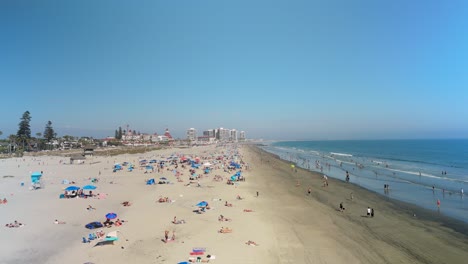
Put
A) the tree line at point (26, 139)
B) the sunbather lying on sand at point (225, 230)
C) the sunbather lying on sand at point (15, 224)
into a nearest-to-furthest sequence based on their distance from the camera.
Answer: the sunbather lying on sand at point (225, 230) < the sunbather lying on sand at point (15, 224) < the tree line at point (26, 139)

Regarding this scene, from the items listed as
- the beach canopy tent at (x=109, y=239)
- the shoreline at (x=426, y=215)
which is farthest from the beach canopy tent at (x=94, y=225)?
the shoreline at (x=426, y=215)

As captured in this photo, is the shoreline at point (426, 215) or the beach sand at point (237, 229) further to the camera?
the shoreline at point (426, 215)

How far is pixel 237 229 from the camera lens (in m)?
15.5

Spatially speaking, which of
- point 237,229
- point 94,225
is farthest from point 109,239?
point 237,229

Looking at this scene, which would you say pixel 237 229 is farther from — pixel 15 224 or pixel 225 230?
pixel 15 224

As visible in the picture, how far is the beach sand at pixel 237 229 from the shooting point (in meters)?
12.0

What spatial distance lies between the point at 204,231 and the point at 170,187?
14.4m

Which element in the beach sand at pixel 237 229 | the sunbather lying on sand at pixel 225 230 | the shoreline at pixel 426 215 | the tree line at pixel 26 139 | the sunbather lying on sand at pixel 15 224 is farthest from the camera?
the tree line at pixel 26 139

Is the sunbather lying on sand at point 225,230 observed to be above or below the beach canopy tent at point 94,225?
below

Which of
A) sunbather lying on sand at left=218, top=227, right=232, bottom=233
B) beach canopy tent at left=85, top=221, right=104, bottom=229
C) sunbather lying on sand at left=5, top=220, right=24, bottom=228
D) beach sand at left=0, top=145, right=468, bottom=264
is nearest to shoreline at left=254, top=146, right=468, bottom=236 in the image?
beach sand at left=0, top=145, right=468, bottom=264

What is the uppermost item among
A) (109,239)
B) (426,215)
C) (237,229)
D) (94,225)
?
(109,239)

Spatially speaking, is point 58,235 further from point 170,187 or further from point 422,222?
point 422,222

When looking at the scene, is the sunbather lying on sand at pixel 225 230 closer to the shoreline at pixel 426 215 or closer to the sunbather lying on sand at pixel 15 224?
the sunbather lying on sand at pixel 15 224

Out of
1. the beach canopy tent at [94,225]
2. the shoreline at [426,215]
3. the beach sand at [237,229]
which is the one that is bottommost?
the shoreline at [426,215]
